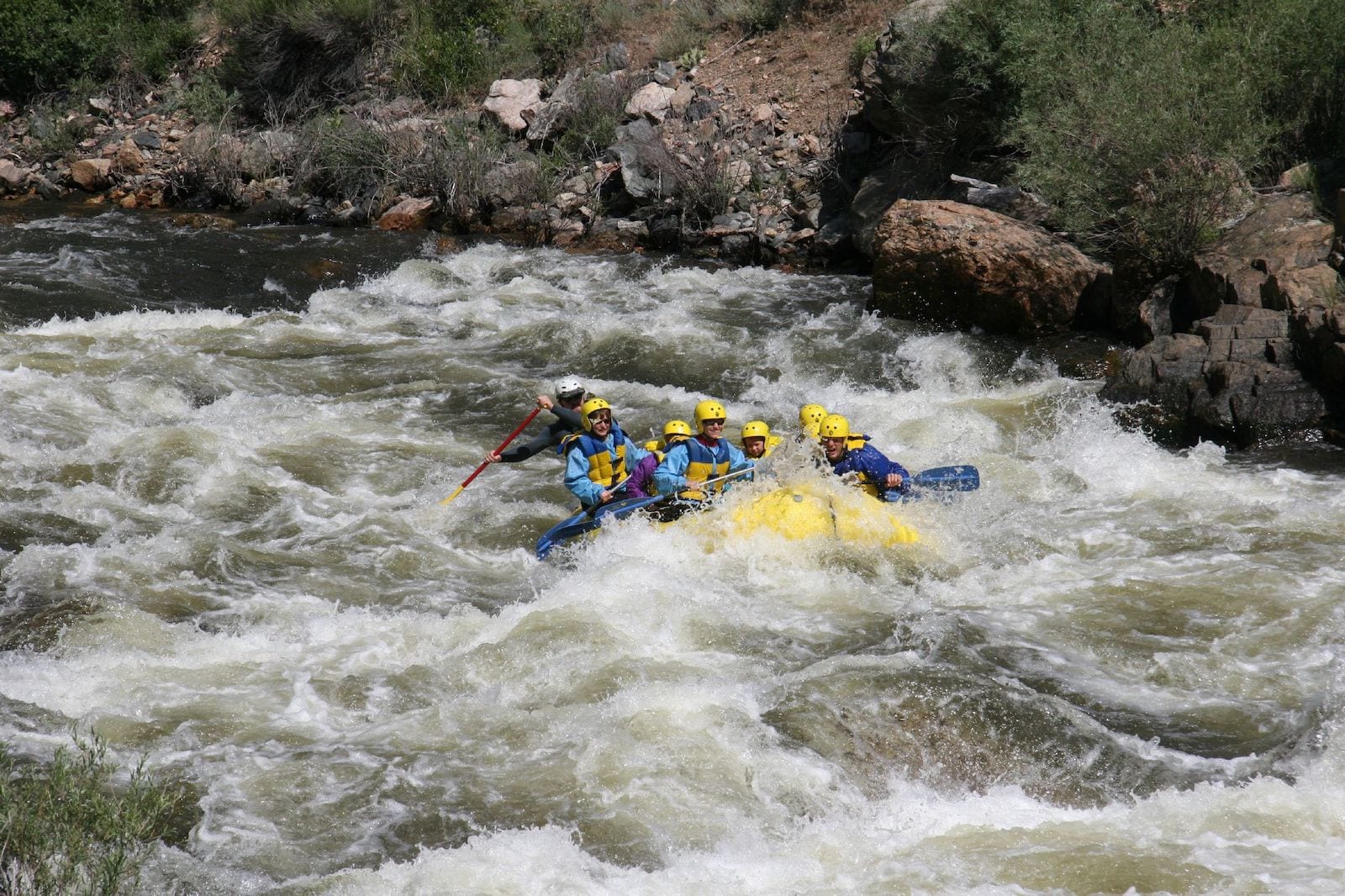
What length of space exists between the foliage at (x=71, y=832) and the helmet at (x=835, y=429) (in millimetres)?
Result: 4328

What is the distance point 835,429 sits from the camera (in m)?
7.43

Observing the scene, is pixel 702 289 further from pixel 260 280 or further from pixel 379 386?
pixel 260 280

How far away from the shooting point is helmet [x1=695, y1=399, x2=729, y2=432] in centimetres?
761

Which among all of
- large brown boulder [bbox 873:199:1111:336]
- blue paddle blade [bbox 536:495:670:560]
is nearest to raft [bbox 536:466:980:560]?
blue paddle blade [bbox 536:495:670:560]

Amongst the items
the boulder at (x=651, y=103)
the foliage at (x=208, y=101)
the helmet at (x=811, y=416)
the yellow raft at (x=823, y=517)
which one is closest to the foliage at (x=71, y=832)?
the yellow raft at (x=823, y=517)

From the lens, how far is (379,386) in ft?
34.3

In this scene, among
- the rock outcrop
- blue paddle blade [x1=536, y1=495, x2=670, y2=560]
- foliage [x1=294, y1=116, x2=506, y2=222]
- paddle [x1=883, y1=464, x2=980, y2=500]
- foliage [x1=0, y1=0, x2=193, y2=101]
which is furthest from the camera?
foliage [x1=0, y1=0, x2=193, y2=101]

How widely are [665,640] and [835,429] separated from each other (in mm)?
1916

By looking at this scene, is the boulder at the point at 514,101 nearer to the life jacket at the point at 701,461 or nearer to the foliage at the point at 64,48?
the foliage at the point at 64,48

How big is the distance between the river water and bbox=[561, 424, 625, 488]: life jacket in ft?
2.13

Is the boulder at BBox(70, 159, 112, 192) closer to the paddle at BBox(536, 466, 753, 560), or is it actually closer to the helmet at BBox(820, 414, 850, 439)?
the paddle at BBox(536, 466, 753, 560)

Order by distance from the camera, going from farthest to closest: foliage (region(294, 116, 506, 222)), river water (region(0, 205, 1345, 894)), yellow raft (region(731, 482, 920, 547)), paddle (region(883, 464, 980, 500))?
foliage (region(294, 116, 506, 222)), paddle (region(883, 464, 980, 500)), yellow raft (region(731, 482, 920, 547)), river water (region(0, 205, 1345, 894))

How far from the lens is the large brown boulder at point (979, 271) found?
34.6ft

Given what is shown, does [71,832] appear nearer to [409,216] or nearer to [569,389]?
[569,389]
